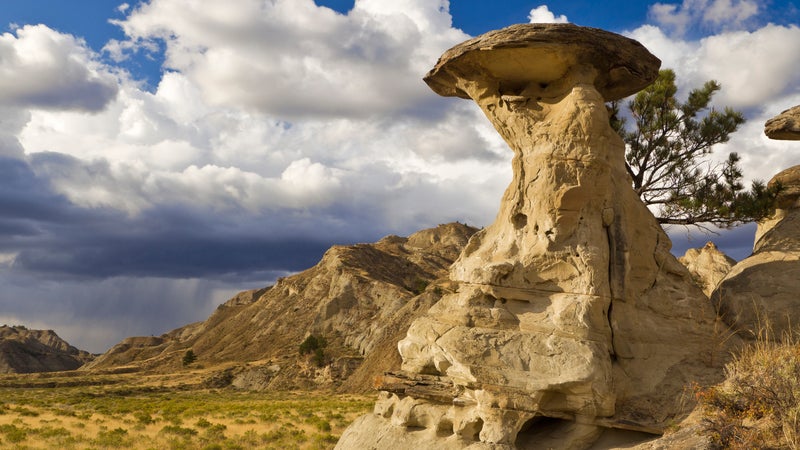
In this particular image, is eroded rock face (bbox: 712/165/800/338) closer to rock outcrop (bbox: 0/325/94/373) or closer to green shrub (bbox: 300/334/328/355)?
green shrub (bbox: 300/334/328/355)

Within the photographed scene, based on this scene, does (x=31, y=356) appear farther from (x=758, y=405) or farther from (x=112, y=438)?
(x=758, y=405)

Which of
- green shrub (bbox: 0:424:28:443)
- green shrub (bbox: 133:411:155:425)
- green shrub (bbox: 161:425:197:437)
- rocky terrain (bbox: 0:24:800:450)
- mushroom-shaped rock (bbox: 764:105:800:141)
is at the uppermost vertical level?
mushroom-shaped rock (bbox: 764:105:800:141)

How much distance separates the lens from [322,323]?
63.6 m

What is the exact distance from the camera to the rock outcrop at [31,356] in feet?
263

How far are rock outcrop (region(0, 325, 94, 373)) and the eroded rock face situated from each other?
275ft

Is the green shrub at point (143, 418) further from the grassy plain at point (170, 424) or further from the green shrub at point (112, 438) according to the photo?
the green shrub at point (112, 438)

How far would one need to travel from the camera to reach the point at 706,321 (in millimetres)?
12500

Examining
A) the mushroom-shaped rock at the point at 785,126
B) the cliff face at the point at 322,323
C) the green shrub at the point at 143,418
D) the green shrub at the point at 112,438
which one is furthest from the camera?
the cliff face at the point at 322,323

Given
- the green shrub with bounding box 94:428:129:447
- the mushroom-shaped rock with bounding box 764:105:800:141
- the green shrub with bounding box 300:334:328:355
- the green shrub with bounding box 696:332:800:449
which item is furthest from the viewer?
the green shrub with bounding box 300:334:328:355

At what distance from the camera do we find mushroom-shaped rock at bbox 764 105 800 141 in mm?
15883

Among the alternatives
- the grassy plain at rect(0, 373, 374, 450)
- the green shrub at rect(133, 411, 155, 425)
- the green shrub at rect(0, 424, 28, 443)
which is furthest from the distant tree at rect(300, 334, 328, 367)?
the green shrub at rect(0, 424, 28, 443)

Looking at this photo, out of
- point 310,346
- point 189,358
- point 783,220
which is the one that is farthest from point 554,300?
point 189,358

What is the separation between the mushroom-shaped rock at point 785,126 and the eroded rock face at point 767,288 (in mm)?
1895

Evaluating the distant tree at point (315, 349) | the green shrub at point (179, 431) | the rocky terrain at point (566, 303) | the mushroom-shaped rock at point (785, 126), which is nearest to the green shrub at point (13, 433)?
the green shrub at point (179, 431)
